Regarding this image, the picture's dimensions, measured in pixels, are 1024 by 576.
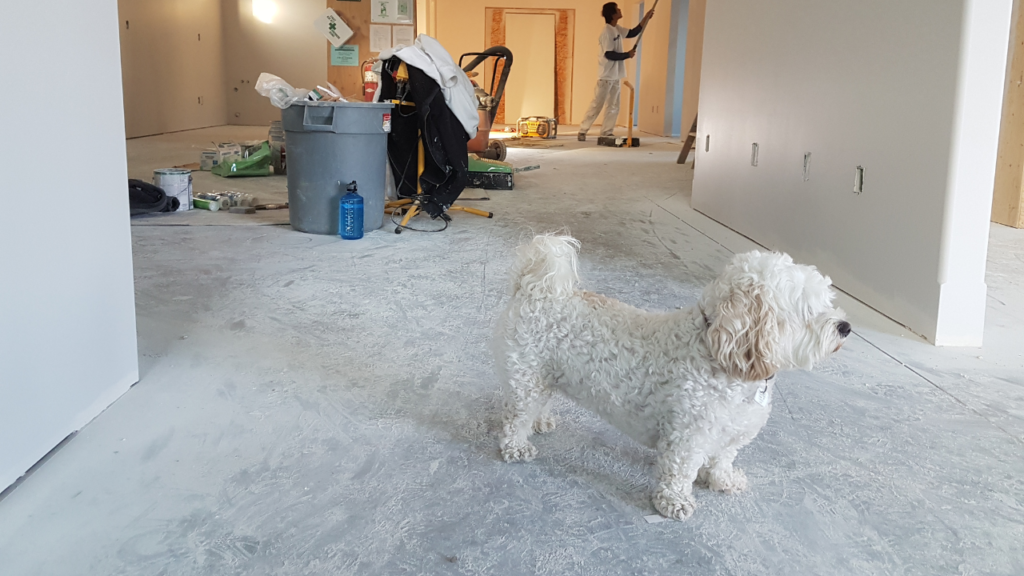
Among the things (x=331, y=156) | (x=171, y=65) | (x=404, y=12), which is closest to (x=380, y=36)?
(x=404, y=12)

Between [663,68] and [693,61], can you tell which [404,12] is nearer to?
[693,61]

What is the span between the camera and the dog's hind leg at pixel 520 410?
172 centimetres

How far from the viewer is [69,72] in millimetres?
1758

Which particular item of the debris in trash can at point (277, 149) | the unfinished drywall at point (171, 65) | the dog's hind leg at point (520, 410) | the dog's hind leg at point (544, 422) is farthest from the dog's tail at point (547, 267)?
A: the unfinished drywall at point (171, 65)

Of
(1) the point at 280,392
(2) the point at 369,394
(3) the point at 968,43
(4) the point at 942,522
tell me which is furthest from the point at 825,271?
(1) the point at 280,392

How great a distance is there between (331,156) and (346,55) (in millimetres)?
8340

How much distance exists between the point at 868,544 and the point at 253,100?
42.7ft

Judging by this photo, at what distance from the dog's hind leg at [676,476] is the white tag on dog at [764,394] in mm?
158

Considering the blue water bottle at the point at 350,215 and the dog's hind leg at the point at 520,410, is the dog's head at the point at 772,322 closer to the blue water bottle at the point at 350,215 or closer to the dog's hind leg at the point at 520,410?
the dog's hind leg at the point at 520,410

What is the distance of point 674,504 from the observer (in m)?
1.53

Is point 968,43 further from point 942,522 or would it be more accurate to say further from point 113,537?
point 113,537

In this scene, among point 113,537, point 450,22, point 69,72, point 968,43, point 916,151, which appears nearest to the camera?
point 113,537

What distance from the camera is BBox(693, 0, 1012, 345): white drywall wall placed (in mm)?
2482

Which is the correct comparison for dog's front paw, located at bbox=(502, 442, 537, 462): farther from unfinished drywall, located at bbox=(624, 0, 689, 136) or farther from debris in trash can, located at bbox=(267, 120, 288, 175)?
unfinished drywall, located at bbox=(624, 0, 689, 136)
